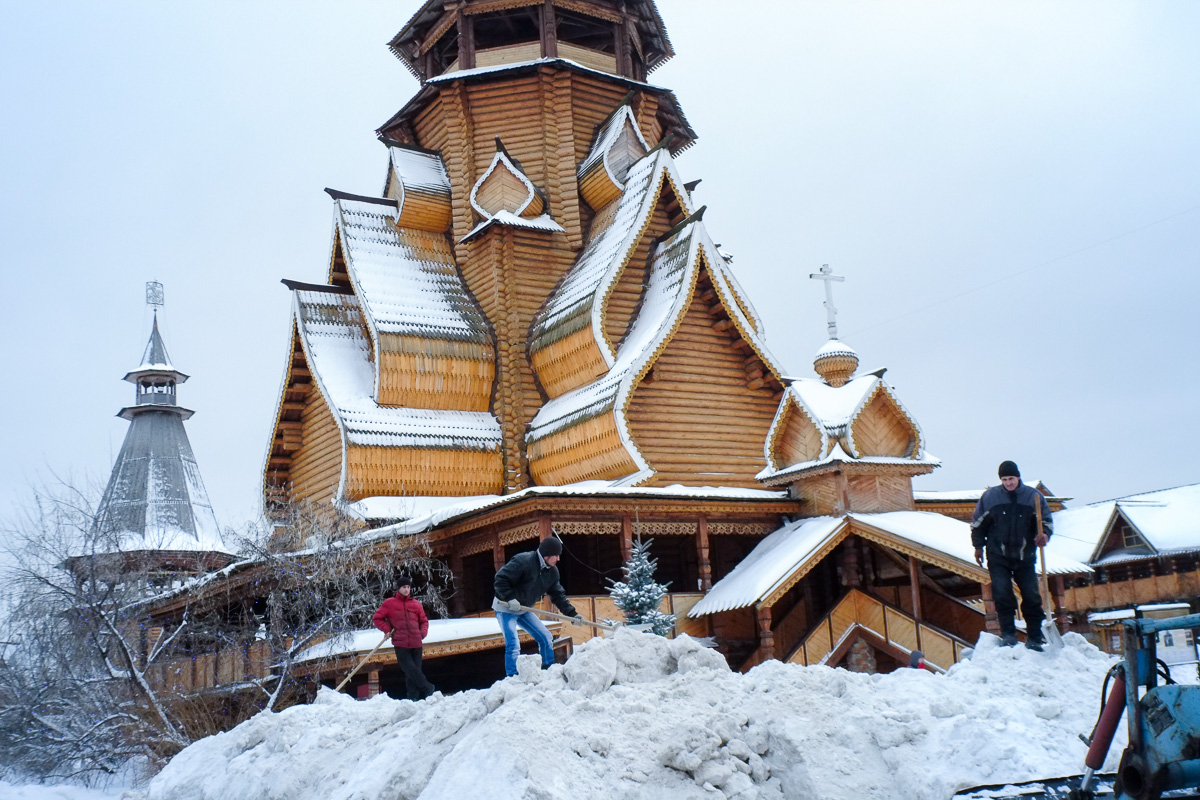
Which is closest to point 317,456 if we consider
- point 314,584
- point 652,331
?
point 652,331

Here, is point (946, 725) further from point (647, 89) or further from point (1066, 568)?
point (647, 89)

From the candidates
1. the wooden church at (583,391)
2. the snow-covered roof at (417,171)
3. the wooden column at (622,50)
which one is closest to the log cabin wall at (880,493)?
the wooden church at (583,391)

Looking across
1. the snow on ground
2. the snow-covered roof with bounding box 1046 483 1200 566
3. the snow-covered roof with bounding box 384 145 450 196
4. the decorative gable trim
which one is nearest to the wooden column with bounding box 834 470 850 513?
the decorative gable trim

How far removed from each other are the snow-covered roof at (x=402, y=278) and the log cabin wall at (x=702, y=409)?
3763mm

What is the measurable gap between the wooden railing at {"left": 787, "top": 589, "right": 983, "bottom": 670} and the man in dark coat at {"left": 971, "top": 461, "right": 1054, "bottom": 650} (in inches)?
280

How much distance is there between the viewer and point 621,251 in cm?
2039

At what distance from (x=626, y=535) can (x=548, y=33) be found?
11.7m

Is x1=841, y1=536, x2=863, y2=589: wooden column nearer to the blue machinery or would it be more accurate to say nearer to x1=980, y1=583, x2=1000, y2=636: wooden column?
x1=980, y1=583, x2=1000, y2=636: wooden column

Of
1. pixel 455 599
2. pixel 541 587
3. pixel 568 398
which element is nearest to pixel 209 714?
pixel 455 599

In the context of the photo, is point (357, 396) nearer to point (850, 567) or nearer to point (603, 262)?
point (603, 262)

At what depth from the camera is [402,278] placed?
74.0 ft

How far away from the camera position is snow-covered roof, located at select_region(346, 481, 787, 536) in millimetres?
16188

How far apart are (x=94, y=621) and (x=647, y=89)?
15.1m

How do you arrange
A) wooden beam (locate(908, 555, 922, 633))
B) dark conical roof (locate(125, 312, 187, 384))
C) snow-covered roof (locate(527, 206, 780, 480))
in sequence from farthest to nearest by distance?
dark conical roof (locate(125, 312, 187, 384)) < snow-covered roof (locate(527, 206, 780, 480)) < wooden beam (locate(908, 555, 922, 633))
